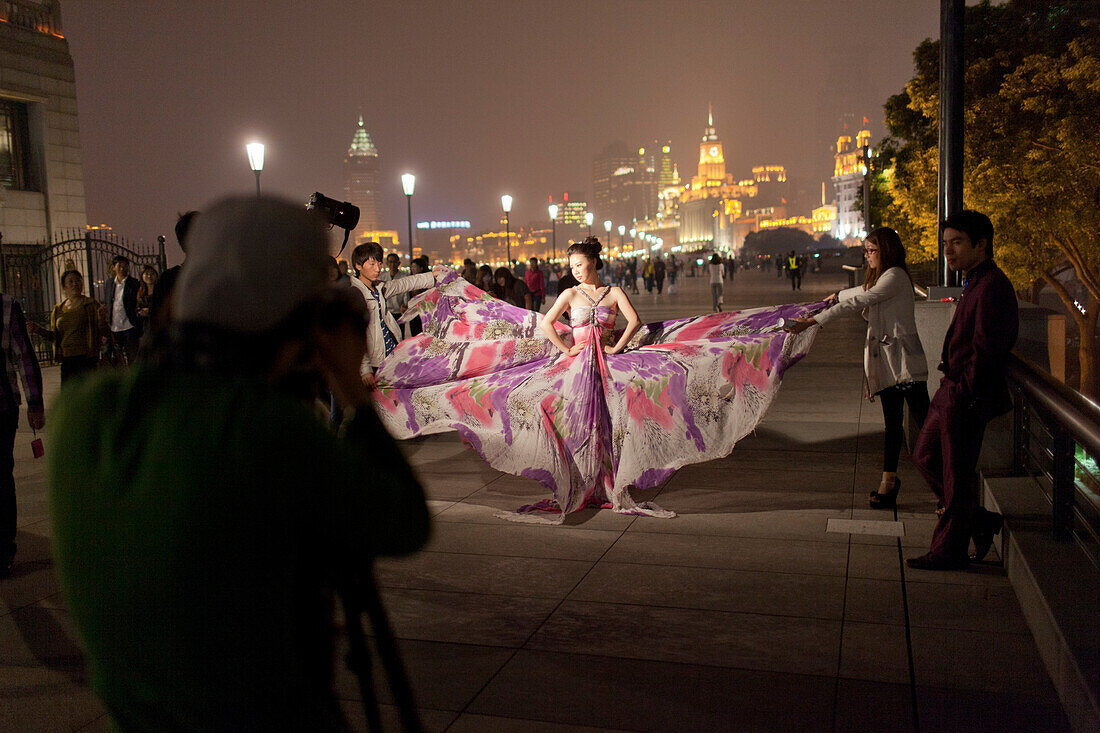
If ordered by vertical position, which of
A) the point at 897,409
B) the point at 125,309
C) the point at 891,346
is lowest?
the point at 897,409

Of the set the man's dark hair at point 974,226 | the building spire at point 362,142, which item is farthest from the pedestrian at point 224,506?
→ the building spire at point 362,142

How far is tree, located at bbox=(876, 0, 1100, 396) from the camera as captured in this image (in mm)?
22219

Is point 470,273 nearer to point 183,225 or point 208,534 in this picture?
point 183,225

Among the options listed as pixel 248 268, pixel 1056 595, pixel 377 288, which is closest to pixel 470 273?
pixel 377 288

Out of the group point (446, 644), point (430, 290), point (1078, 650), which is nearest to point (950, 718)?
point (1078, 650)

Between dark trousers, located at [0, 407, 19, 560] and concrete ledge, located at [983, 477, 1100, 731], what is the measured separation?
5.33m

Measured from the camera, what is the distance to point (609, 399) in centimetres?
665

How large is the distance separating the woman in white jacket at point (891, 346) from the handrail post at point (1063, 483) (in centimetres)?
171

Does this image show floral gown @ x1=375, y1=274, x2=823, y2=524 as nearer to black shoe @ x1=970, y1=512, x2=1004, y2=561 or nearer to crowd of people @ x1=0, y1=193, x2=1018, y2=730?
black shoe @ x1=970, y1=512, x2=1004, y2=561

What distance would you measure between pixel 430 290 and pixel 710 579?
3.99 meters

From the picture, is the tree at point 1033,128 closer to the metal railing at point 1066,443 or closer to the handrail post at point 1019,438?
the handrail post at point 1019,438

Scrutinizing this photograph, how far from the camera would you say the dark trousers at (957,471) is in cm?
495

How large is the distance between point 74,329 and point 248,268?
9.07 metres

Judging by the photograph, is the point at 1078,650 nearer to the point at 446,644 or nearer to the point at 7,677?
the point at 446,644
